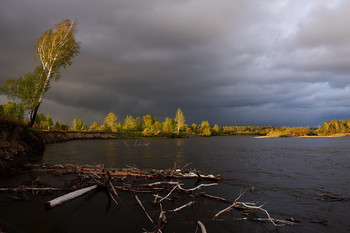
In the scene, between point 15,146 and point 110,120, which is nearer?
point 15,146

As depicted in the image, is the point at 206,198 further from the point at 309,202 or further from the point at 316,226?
the point at 309,202

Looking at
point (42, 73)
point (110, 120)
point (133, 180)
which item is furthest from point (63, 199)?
point (110, 120)

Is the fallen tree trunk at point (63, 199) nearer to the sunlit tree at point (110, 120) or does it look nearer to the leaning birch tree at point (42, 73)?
the leaning birch tree at point (42, 73)

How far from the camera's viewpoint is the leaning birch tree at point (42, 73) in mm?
41578

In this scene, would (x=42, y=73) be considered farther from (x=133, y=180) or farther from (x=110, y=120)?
(x=110, y=120)

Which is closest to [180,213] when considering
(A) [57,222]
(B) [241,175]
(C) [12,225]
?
(A) [57,222]

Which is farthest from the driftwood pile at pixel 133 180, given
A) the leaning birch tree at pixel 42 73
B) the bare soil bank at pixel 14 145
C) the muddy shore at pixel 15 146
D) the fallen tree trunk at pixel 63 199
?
the leaning birch tree at pixel 42 73

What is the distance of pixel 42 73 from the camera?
42938 millimetres

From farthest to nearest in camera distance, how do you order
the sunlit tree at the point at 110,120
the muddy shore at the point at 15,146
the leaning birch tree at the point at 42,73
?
the sunlit tree at the point at 110,120, the leaning birch tree at the point at 42,73, the muddy shore at the point at 15,146

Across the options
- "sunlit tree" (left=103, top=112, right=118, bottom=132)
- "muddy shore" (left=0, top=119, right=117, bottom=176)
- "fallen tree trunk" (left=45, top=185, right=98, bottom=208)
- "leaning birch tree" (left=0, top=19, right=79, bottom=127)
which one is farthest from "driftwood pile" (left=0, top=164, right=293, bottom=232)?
"sunlit tree" (left=103, top=112, right=118, bottom=132)

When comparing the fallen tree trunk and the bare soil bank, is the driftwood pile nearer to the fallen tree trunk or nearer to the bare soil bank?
the fallen tree trunk

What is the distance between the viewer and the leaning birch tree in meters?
41.6

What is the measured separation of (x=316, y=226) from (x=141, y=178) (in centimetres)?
1292

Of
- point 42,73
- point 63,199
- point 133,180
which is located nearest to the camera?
point 63,199
